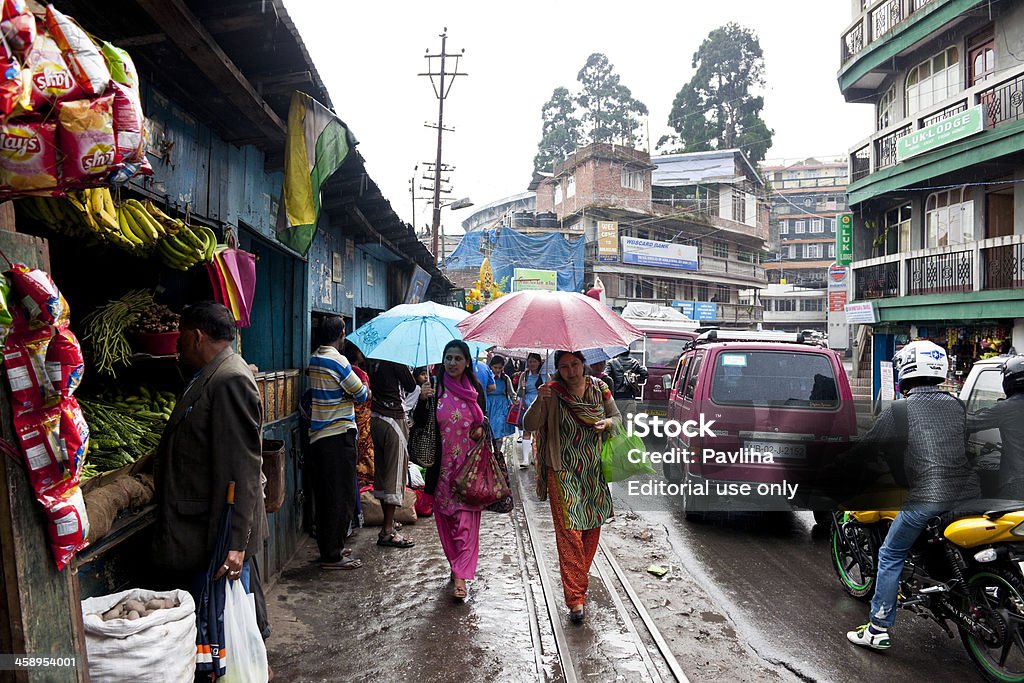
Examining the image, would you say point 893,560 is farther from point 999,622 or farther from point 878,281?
point 878,281

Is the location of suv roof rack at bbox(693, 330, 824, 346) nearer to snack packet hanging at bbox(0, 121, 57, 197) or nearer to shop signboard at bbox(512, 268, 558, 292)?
snack packet hanging at bbox(0, 121, 57, 197)

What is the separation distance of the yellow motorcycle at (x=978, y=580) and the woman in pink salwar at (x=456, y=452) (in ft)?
9.90

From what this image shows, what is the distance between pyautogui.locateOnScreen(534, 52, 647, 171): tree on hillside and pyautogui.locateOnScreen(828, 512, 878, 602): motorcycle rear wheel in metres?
47.5

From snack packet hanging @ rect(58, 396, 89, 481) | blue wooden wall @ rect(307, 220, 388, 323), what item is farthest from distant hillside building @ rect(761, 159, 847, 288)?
snack packet hanging @ rect(58, 396, 89, 481)

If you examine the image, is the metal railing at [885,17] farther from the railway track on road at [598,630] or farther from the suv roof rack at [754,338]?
the railway track on road at [598,630]

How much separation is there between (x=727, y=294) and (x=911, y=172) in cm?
2966

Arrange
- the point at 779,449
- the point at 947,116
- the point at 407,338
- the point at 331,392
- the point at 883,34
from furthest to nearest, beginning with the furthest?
the point at 883,34
the point at 947,116
the point at 779,449
the point at 407,338
the point at 331,392

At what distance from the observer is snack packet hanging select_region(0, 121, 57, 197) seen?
1.92m

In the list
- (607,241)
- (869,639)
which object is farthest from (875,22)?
(869,639)

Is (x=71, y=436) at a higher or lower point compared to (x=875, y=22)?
lower

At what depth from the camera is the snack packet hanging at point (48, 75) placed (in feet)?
6.19

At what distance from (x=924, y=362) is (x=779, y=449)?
2.80 metres

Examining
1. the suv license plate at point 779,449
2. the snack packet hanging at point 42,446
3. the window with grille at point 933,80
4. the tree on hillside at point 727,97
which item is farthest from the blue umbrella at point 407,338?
the tree on hillside at point 727,97

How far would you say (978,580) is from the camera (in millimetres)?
3885
